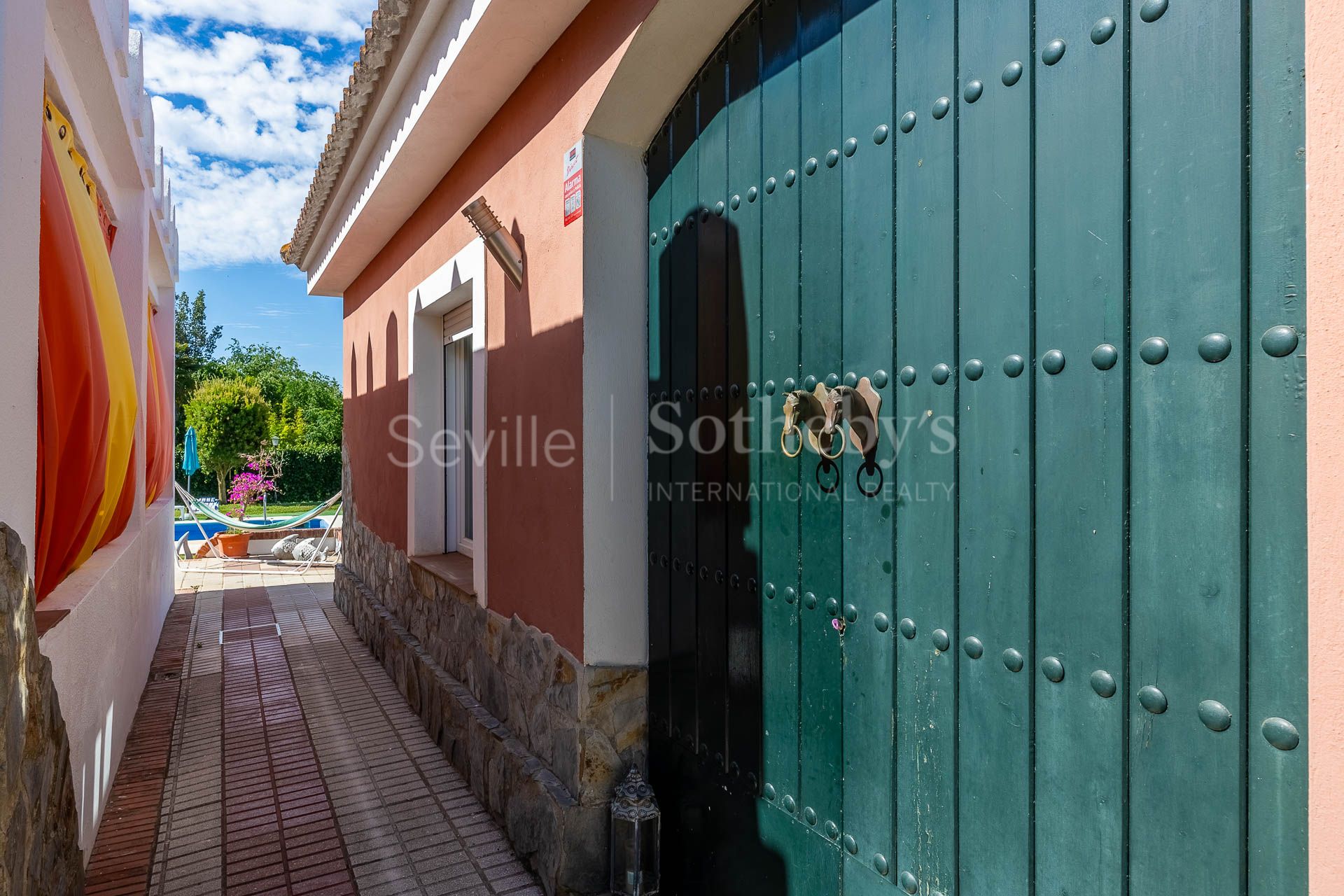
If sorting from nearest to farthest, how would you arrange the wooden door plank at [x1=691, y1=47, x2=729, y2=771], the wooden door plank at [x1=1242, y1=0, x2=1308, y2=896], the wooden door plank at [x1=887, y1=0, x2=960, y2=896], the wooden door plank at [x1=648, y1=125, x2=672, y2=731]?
the wooden door plank at [x1=1242, y1=0, x2=1308, y2=896] < the wooden door plank at [x1=887, y1=0, x2=960, y2=896] < the wooden door plank at [x1=691, y1=47, x2=729, y2=771] < the wooden door plank at [x1=648, y1=125, x2=672, y2=731]

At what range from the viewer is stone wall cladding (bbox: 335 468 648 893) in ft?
7.80

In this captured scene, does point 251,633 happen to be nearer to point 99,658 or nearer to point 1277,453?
point 99,658

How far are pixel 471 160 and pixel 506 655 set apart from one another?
2451 mm

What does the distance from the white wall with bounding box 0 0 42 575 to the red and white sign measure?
1413mm

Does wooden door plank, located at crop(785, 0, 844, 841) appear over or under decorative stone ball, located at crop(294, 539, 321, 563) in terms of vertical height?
over

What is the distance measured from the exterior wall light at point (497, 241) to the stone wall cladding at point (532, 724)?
1.42 metres

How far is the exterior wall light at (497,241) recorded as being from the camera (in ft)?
9.62

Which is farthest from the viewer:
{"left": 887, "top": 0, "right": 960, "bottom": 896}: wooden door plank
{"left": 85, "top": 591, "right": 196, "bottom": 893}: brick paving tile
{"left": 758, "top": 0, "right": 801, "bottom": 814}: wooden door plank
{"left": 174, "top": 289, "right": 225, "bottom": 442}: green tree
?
{"left": 174, "top": 289, "right": 225, "bottom": 442}: green tree

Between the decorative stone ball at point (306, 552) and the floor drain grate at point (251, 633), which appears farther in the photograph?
the decorative stone ball at point (306, 552)

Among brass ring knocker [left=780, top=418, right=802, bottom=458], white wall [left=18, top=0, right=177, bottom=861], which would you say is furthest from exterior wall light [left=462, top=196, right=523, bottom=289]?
brass ring knocker [left=780, top=418, right=802, bottom=458]

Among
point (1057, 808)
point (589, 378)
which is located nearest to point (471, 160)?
point (589, 378)

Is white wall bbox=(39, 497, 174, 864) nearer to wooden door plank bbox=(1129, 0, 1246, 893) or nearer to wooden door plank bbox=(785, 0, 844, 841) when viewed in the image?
wooden door plank bbox=(785, 0, 844, 841)

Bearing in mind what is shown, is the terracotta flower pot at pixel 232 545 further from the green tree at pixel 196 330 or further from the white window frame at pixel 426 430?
the green tree at pixel 196 330

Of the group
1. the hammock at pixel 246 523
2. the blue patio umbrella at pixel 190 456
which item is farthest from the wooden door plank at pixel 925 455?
the blue patio umbrella at pixel 190 456
